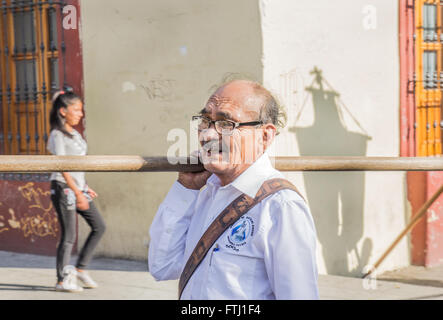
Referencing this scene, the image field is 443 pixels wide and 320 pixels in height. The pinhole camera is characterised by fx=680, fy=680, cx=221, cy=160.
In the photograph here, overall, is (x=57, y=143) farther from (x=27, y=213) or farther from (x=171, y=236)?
(x=171, y=236)

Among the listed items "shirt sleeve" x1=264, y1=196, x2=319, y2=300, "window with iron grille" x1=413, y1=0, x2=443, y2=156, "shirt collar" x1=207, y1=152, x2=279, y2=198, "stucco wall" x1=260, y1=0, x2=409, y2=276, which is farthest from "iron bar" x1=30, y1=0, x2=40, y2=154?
"shirt sleeve" x1=264, y1=196, x2=319, y2=300

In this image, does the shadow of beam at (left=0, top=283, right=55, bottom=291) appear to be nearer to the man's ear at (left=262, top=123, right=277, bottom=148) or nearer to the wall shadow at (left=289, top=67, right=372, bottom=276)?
the wall shadow at (left=289, top=67, right=372, bottom=276)

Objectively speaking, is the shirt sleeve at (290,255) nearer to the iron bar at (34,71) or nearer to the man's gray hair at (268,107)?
the man's gray hair at (268,107)

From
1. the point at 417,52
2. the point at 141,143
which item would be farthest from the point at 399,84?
the point at 141,143

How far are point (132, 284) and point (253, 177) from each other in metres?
3.81

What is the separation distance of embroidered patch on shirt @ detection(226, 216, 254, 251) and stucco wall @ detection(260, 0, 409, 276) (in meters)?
3.62

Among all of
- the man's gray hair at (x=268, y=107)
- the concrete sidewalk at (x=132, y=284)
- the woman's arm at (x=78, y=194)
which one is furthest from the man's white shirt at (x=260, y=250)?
the concrete sidewalk at (x=132, y=284)

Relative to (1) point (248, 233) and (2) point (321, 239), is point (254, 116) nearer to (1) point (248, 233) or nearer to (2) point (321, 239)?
(1) point (248, 233)

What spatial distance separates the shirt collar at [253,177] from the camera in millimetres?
1935

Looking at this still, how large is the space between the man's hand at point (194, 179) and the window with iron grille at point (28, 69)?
15.4 ft

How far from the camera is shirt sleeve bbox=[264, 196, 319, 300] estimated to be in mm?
1775

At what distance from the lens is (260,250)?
183 cm
